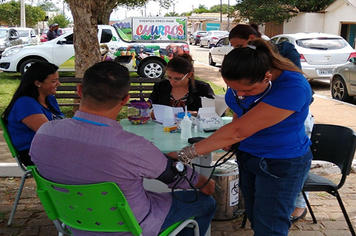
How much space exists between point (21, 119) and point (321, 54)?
9.46 m

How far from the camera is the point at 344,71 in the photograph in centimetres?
898

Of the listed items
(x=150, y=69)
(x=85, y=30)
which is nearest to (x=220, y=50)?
(x=150, y=69)

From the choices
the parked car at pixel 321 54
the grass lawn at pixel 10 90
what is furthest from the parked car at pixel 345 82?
the grass lawn at pixel 10 90

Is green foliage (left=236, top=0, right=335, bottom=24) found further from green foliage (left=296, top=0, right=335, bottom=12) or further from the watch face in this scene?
the watch face

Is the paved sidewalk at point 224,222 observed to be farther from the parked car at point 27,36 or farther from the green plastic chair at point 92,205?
the parked car at point 27,36

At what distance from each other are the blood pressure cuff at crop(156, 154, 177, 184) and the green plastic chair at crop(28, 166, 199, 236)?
0.23 metres

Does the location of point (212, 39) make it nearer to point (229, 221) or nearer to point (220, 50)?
point (220, 50)

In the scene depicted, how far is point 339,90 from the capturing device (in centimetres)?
945

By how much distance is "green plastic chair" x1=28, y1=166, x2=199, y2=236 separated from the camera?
5.93 feet

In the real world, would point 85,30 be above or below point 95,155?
above

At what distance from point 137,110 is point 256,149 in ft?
5.65

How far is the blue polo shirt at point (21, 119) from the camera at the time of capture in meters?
3.22

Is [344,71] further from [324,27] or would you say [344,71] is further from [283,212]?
[324,27]

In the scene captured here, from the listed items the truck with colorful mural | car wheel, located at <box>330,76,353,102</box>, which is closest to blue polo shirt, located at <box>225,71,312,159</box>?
car wheel, located at <box>330,76,353,102</box>
